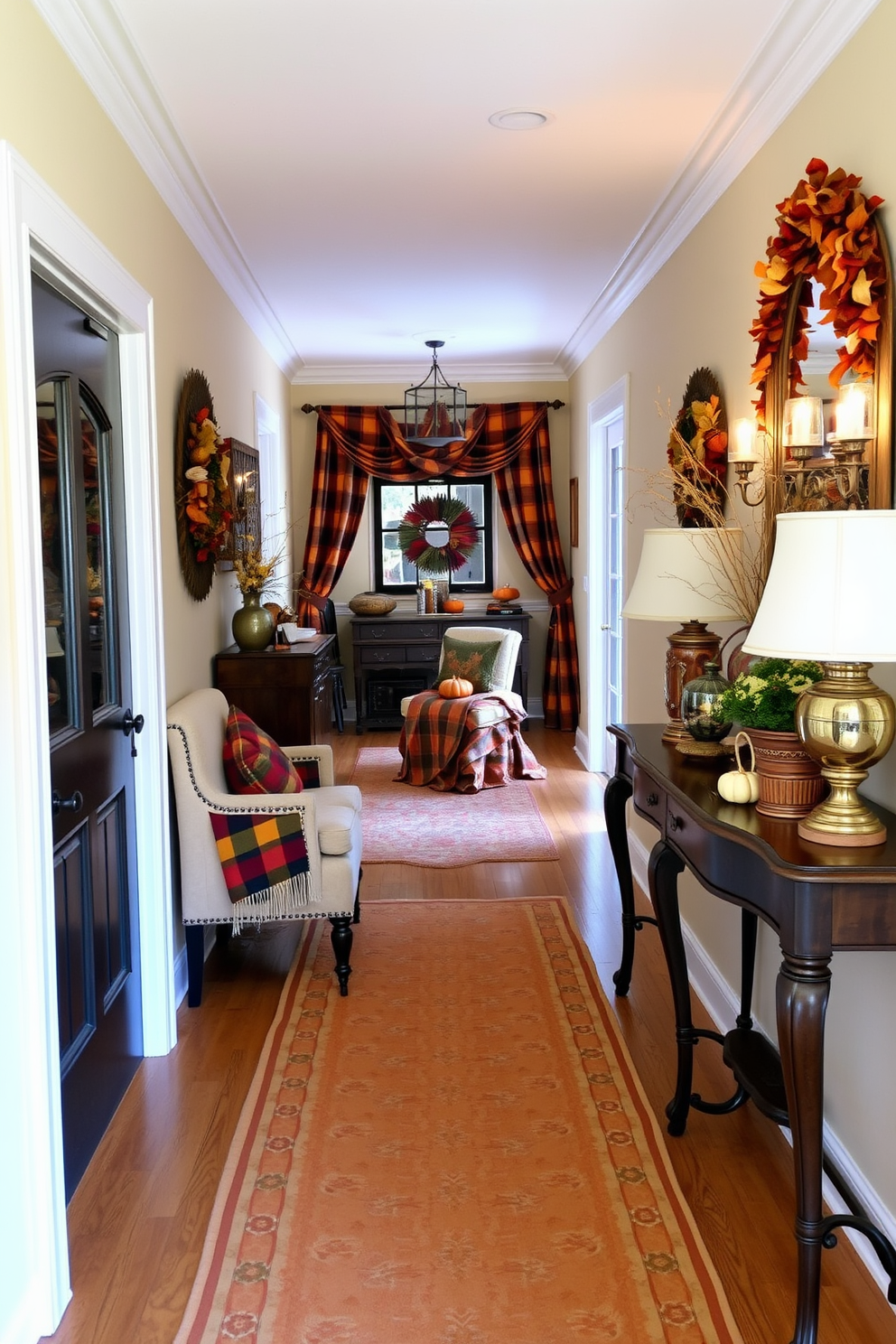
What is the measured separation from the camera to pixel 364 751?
745 cm

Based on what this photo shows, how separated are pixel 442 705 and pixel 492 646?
665mm

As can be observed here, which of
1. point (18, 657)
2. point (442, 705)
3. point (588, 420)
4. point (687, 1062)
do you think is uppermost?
point (588, 420)

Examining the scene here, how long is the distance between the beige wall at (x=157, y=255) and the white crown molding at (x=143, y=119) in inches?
1.5

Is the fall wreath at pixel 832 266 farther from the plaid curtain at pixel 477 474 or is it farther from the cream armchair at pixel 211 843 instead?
the plaid curtain at pixel 477 474

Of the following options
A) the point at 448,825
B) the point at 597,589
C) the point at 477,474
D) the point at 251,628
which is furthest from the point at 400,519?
the point at 251,628

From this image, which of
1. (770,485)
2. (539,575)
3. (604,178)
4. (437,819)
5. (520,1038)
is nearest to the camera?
(770,485)

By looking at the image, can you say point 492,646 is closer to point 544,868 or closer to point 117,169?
point 544,868

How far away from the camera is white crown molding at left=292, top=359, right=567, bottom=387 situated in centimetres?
793

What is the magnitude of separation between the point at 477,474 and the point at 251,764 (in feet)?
16.4

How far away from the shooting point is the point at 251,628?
14.9 feet

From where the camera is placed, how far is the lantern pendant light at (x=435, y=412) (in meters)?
6.88

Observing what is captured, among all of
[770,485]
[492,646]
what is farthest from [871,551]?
[492,646]

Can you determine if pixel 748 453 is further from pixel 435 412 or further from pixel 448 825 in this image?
pixel 435 412

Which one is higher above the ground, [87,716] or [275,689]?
[87,716]
